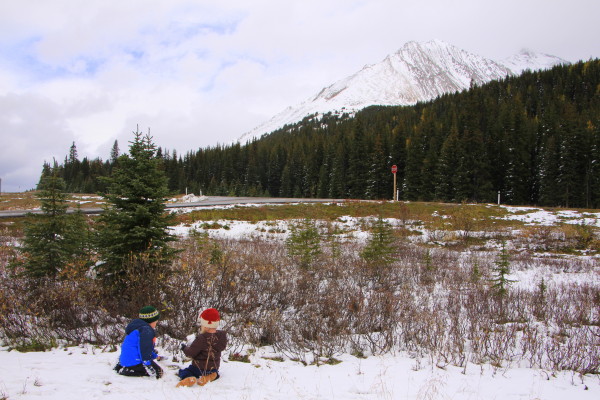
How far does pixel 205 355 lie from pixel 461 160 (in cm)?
4646

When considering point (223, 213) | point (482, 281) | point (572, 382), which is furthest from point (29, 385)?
point (223, 213)

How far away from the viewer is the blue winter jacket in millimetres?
4387

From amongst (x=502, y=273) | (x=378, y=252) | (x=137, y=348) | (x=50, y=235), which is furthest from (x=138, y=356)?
(x=502, y=273)

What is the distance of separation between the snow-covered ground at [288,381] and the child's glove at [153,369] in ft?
0.29

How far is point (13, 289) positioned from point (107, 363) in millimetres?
4110

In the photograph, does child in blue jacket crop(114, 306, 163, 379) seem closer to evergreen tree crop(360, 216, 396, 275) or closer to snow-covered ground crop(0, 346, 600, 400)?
snow-covered ground crop(0, 346, 600, 400)

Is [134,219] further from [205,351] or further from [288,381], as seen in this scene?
[288,381]

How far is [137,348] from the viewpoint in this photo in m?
4.45

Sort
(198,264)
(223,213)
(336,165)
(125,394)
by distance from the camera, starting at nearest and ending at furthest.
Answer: (125,394) → (198,264) → (223,213) → (336,165)

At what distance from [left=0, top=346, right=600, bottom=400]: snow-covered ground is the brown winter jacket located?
25cm

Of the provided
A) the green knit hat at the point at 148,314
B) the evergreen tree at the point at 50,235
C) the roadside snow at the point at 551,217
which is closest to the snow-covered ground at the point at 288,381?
the green knit hat at the point at 148,314

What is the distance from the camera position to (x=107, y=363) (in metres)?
4.71

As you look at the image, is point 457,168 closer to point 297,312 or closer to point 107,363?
point 297,312

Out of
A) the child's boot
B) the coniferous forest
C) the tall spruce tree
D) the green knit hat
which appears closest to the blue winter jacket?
the green knit hat
